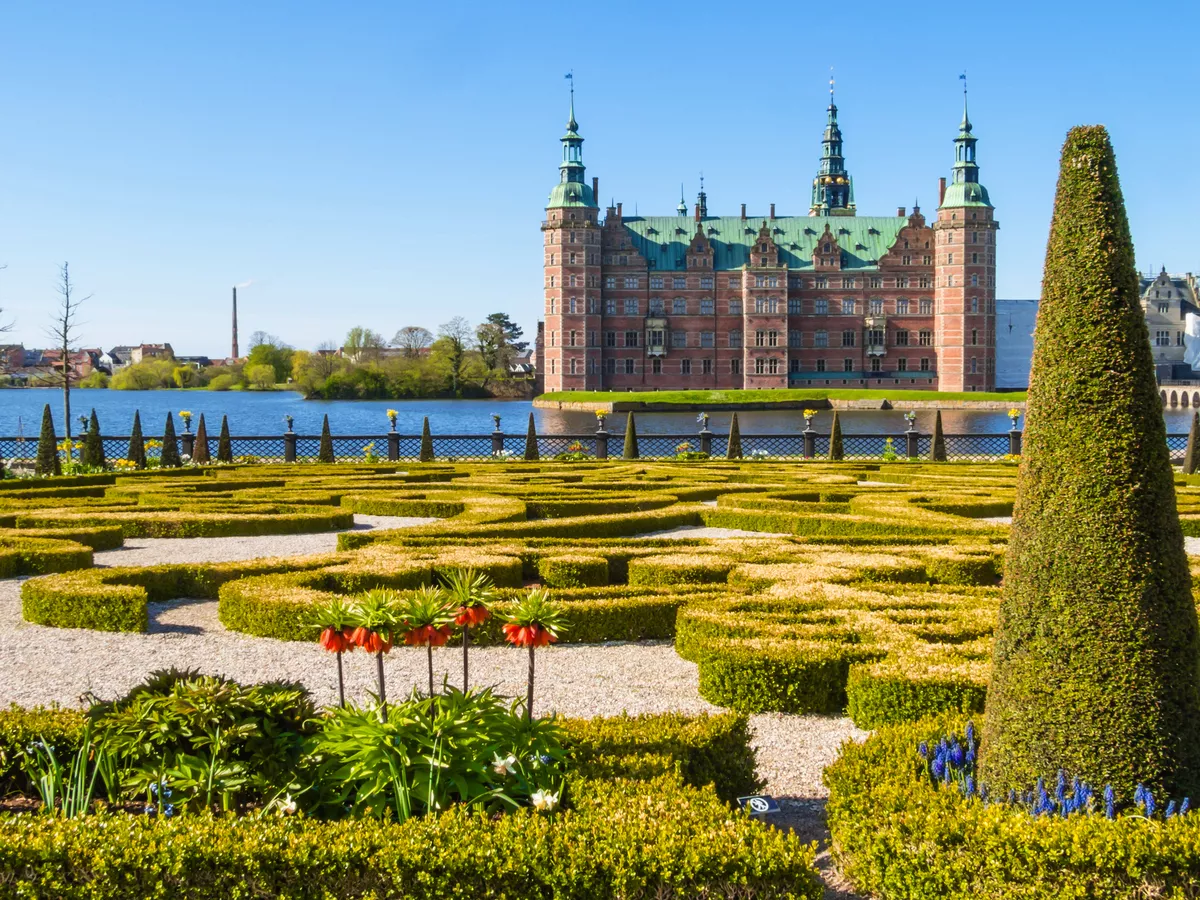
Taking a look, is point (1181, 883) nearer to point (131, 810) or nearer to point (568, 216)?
point (131, 810)

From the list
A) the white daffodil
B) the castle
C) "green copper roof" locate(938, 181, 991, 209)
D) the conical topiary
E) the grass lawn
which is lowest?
the white daffodil

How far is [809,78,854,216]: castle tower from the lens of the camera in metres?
99.9

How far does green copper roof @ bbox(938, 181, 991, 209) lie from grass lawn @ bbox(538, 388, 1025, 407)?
14606 mm

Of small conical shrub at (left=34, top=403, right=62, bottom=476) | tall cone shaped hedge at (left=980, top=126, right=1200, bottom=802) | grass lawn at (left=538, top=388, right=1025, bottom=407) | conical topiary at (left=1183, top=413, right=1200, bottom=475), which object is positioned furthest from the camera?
grass lawn at (left=538, top=388, right=1025, bottom=407)

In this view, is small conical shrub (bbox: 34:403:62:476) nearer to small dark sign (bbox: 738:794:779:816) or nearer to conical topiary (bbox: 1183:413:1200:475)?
small dark sign (bbox: 738:794:779:816)

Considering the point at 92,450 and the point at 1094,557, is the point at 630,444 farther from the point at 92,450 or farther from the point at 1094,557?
the point at 1094,557

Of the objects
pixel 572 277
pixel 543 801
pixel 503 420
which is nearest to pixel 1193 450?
pixel 543 801

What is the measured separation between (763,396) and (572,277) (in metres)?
17.0

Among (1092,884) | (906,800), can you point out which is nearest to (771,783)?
(906,800)

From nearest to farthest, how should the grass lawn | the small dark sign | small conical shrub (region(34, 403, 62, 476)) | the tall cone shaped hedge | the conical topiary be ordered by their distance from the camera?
the tall cone shaped hedge → the small dark sign → small conical shrub (region(34, 403, 62, 476)) → the conical topiary → the grass lawn

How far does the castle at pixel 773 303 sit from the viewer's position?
279 ft

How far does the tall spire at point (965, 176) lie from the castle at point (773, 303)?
0.48m

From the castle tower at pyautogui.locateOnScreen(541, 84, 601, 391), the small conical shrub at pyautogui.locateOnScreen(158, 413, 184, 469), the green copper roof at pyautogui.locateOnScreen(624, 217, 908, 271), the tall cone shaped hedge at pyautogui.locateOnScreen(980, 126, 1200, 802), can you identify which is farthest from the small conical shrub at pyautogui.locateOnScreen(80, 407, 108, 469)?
the green copper roof at pyautogui.locateOnScreen(624, 217, 908, 271)

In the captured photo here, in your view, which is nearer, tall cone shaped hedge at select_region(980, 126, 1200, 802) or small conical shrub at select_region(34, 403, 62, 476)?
tall cone shaped hedge at select_region(980, 126, 1200, 802)
